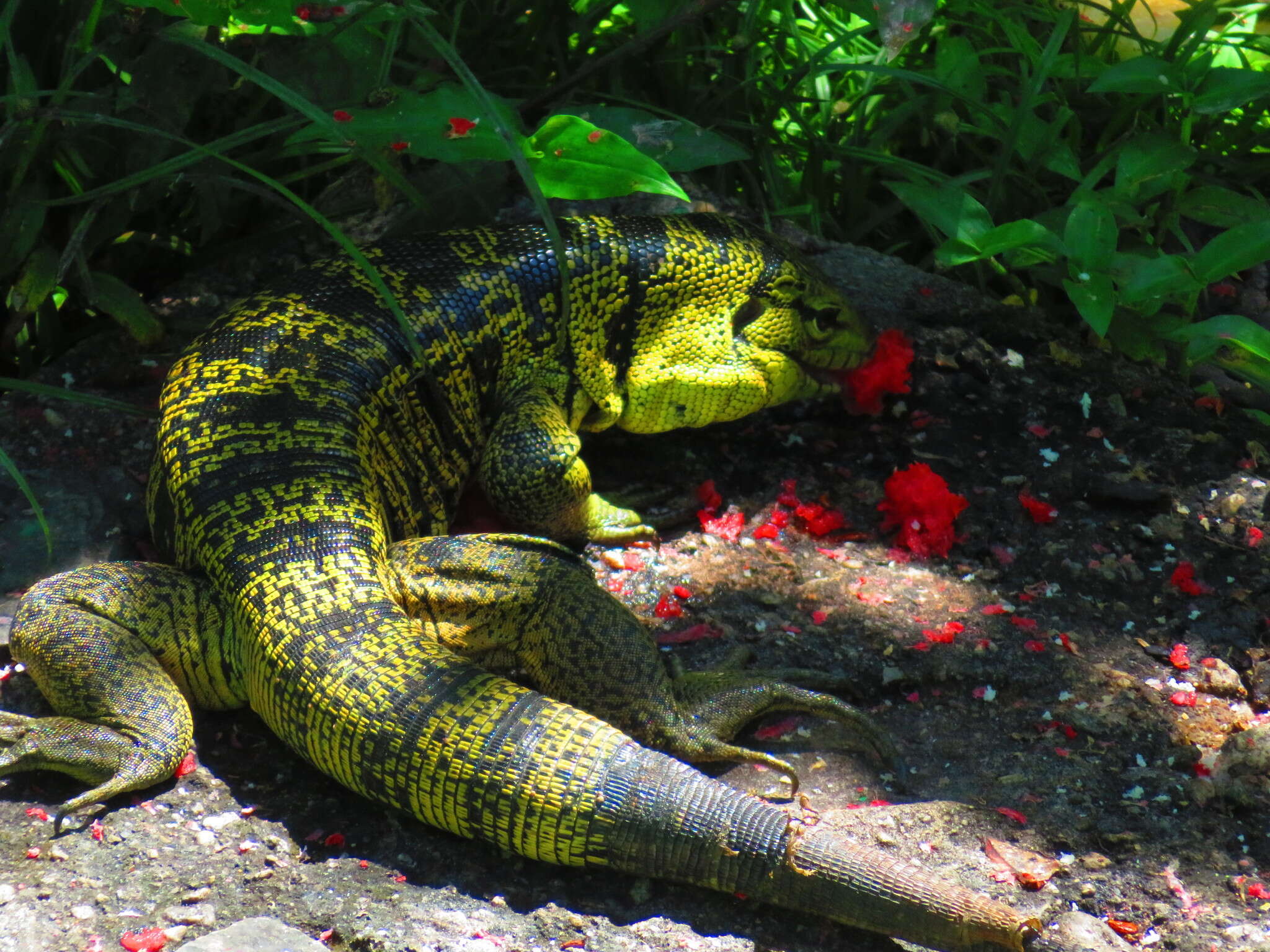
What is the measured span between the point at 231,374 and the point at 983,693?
2.46 m

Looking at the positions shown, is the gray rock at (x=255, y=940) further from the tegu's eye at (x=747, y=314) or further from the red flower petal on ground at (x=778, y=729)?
the tegu's eye at (x=747, y=314)

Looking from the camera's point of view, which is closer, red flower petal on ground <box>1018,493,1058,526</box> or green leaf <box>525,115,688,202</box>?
green leaf <box>525,115,688,202</box>

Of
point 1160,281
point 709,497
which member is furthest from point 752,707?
point 1160,281

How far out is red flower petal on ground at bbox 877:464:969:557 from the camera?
421 cm

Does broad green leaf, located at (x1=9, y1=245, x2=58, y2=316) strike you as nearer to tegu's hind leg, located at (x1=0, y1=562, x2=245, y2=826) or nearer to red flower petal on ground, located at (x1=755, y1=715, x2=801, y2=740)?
tegu's hind leg, located at (x1=0, y1=562, x2=245, y2=826)

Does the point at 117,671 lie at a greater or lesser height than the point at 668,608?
greater

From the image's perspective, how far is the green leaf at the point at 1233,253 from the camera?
419 cm

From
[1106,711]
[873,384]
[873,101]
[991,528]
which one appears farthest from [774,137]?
[1106,711]

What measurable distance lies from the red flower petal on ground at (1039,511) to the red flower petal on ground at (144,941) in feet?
10.0

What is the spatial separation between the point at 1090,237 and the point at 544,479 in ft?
6.84

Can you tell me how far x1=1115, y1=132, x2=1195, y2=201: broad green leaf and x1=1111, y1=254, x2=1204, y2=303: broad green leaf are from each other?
18.4 inches

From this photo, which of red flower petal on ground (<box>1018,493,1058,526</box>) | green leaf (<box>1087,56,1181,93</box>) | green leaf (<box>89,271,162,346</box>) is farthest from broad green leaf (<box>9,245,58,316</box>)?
green leaf (<box>1087,56,1181,93</box>)

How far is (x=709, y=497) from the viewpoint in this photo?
4473mm

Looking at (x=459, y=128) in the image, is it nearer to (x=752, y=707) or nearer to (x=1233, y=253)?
(x=752, y=707)
